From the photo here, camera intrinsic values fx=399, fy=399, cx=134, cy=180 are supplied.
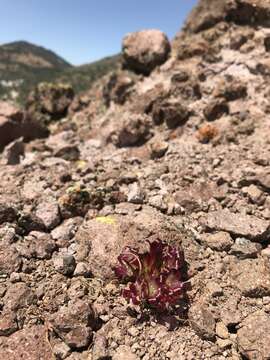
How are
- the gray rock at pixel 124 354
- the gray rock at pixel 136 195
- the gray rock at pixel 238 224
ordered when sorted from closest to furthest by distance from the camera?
the gray rock at pixel 124 354, the gray rock at pixel 238 224, the gray rock at pixel 136 195

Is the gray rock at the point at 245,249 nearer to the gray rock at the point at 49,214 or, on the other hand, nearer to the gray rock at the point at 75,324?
the gray rock at the point at 75,324

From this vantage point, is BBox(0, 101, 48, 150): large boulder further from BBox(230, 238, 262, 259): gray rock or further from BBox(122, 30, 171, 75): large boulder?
BBox(230, 238, 262, 259): gray rock

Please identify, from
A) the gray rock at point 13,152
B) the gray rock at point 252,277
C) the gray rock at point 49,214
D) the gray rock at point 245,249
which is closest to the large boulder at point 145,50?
the gray rock at point 13,152

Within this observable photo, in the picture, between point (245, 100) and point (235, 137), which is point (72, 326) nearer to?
point (235, 137)

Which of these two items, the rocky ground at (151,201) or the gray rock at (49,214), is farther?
the gray rock at (49,214)

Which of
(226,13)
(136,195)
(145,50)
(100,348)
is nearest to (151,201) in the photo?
(136,195)

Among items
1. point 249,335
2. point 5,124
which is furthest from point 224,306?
point 5,124
